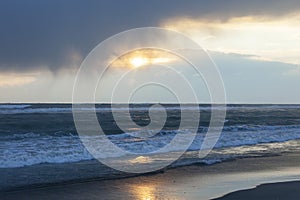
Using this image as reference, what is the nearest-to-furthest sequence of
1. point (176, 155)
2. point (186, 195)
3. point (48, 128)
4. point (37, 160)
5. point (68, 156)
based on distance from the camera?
point (186, 195) < point (37, 160) < point (68, 156) < point (176, 155) < point (48, 128)

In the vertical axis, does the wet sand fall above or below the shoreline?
above

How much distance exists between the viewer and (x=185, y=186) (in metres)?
13.1

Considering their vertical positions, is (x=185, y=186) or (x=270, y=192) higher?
(x=185, y=186)

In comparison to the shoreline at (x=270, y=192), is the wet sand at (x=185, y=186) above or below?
above

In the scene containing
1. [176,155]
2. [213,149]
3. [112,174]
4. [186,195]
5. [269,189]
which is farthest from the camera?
[213,149]

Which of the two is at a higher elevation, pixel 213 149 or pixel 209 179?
pixel 213 149

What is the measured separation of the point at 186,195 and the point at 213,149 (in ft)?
37.8

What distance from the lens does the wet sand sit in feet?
39.1

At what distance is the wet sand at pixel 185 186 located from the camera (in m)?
11.9

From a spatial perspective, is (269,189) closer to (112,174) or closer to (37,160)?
(112,174)

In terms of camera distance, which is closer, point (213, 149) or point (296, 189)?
point (296, 189)

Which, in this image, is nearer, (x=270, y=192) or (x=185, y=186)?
(x=270, y=192)

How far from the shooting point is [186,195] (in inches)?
467

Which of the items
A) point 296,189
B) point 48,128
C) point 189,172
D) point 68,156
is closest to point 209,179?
point 189,172
